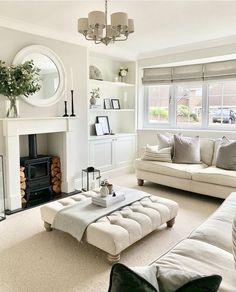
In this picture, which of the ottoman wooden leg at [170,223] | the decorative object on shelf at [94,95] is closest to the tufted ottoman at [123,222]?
the ottoman wooden leg at [170,223]

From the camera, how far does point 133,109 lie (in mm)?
5633

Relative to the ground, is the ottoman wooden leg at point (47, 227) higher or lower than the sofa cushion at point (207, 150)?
lower

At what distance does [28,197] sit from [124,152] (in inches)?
90.2

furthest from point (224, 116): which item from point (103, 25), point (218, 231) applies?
point (218, 231)

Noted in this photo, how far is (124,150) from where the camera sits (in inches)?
214

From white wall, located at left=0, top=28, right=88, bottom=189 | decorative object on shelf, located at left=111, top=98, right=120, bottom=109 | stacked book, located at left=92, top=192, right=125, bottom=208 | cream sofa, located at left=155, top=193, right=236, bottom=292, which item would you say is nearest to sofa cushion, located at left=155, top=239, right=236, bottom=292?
cream sofa, located at left=155, top=193, right=236, bottom=292

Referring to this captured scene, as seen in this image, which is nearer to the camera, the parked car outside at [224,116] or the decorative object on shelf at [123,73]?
the parked car outside at [224,116]

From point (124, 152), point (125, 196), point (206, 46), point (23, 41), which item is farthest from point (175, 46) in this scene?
point (125, 196)

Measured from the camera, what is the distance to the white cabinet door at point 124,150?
5285 mm

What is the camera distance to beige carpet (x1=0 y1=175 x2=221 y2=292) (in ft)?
6.63

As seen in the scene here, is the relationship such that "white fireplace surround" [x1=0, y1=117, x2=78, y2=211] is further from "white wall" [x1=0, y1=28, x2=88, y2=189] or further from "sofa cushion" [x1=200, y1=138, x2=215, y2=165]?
"sofa cushion" [x1=200, y1=138, x2=215, y2=165]

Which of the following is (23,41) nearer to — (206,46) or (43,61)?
(43,61)

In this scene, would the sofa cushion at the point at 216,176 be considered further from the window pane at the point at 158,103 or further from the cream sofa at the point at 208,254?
the window pane at the point at 158,103

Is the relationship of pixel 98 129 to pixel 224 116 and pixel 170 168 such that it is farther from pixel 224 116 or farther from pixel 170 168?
pixel 224 116
